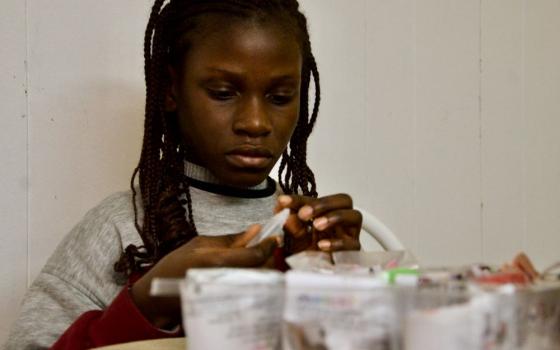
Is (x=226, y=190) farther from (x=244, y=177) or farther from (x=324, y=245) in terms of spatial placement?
(x=324, y=245)

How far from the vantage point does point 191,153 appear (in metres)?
0.92

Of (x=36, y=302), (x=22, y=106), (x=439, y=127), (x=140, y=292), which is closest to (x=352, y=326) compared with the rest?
(x=140, y=292)

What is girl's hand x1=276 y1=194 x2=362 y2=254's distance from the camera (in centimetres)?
62

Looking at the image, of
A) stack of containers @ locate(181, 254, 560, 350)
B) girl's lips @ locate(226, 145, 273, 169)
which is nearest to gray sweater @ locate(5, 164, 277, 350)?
girl's lips @ locate(226, 145, 273, 169)

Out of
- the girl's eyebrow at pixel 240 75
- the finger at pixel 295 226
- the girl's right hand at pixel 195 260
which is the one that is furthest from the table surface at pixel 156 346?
the girl's eyebrow at pixel 240 75

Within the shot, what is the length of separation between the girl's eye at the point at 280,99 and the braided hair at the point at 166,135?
97 millimetres

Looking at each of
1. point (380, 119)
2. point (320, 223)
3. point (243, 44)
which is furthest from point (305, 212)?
point (380, 119)

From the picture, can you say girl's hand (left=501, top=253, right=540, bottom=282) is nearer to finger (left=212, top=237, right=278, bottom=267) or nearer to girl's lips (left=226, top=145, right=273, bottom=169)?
finger (left=212, top=237, right=278, bottom=267)

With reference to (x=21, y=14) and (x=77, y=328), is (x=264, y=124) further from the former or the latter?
(x=21, y=14)

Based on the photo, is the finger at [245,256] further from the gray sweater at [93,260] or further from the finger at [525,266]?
the gray sweater at [93,260]

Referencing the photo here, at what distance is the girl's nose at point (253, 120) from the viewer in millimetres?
789

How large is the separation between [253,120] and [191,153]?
0.52 ft

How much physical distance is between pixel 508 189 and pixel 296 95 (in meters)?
0.72

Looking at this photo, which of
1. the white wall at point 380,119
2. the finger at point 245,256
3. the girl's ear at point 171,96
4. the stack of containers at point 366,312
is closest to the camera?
the stack of containers at point 366,312
